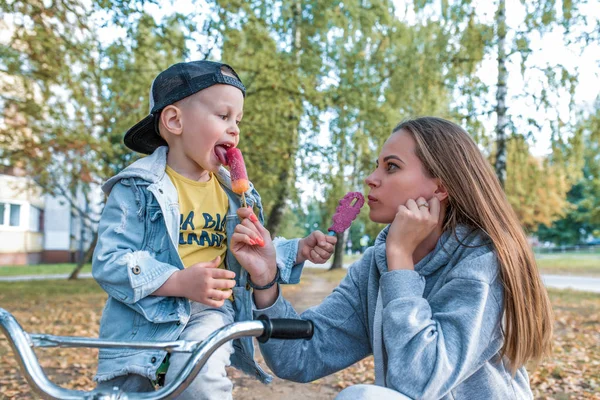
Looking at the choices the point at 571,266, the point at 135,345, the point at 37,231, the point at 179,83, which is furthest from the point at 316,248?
the point at 37,231

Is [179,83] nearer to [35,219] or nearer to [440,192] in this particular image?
[440,192]

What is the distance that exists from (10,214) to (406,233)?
3519 cm

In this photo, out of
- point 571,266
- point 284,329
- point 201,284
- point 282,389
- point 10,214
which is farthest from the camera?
point 10,214

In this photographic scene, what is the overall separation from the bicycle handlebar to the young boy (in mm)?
486

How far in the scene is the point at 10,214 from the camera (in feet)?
109

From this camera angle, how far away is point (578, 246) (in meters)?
55.1

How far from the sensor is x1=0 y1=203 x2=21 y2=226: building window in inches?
1282

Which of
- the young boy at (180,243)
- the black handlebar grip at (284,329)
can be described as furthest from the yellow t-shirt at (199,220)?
the black handlebar grip at (284,329)

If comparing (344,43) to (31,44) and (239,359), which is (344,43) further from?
(239,359)

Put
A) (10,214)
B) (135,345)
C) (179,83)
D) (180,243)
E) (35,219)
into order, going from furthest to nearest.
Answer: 1. (35,219)
2. (10,214)
3. (179,83)
4. (180,243)
5. (135,345)

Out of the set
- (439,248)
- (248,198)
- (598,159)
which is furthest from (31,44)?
(598,159)

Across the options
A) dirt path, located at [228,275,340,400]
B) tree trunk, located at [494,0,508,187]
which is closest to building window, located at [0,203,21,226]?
tree trunk, located at [494,0,508,187]

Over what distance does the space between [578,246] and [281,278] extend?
58.9m

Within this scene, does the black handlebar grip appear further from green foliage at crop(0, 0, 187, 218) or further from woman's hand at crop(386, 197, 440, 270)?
green foliage at crop(0, 0, 187, 218)
